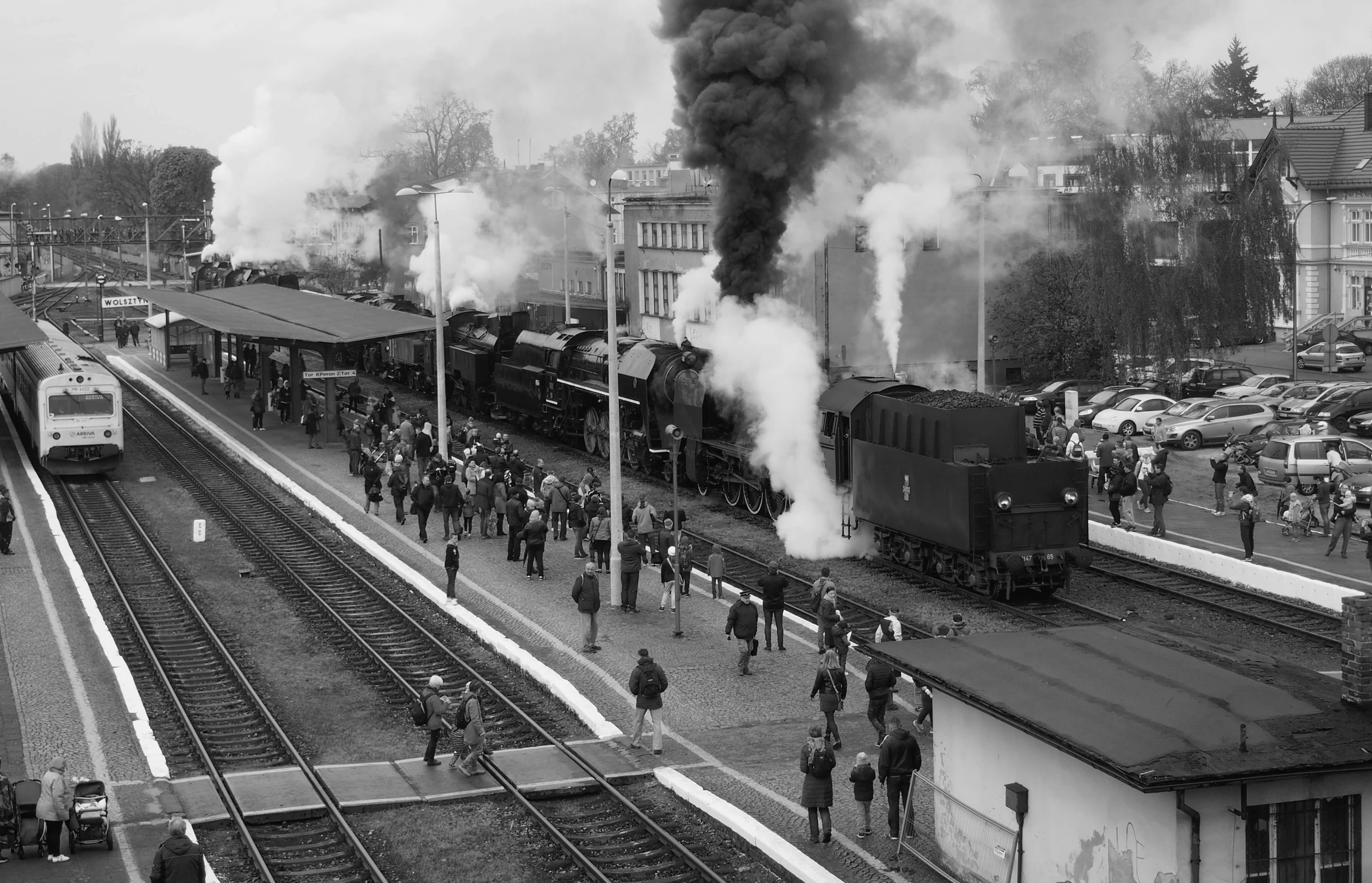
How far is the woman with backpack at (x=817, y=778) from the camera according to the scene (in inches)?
555

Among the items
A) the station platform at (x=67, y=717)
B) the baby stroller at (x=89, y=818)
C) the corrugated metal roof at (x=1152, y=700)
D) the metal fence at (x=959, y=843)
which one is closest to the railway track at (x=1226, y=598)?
the corrugated metal roof at (x=1152, y=700)

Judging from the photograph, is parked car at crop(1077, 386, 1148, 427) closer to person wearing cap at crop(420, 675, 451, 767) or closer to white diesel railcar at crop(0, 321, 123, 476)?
white diesel railcar at crop(0, 321, 123, 476)

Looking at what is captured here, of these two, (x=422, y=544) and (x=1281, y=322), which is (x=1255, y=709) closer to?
(x=422, y=544)

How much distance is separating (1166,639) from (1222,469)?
16691mm

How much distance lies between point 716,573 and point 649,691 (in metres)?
7.02

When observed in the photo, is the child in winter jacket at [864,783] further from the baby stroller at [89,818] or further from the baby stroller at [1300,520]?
the baby stroller at [1300,520]

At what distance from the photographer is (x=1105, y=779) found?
1136 cm

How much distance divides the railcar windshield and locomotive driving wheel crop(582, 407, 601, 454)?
11.0 m

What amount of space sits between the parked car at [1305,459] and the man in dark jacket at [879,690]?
1798 cm

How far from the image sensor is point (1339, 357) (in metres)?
51.1

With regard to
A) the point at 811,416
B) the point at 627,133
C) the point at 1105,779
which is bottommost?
the point at 1105,779

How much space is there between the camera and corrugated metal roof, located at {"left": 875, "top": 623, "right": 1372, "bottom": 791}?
10.8 metres

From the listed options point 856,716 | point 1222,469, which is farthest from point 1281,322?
point 856,716

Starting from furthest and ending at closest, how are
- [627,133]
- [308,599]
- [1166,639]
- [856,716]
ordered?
[627,133] → [308,599] → [856,716] → [1166,639]
